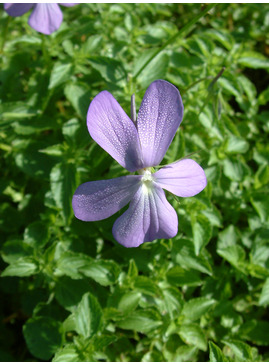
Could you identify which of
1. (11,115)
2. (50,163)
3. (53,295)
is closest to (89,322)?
(53,295)

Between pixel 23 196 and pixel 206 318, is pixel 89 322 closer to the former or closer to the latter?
pixel 206 318

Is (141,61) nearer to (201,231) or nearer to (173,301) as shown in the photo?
(201,231)

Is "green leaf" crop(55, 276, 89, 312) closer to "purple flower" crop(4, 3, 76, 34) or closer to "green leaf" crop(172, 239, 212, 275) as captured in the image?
"green leaf" crop(172, 239, 212, 275)

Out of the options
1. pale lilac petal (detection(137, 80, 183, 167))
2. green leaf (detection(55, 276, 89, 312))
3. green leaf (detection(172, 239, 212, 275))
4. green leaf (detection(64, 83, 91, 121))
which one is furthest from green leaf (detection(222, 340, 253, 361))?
green leaf (detection(64, 83, 91, 121))

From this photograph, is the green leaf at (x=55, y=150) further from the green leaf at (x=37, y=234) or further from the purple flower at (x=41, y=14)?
the purple flower at (x=41, y=14)

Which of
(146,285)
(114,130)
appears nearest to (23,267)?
(146,285)

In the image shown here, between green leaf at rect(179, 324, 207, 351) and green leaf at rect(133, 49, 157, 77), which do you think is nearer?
green leaf at rect(179, 324, 207, 351)
